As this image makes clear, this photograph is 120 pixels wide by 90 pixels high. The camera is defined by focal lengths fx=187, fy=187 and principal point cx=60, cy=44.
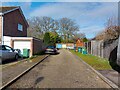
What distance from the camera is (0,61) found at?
49.3ft

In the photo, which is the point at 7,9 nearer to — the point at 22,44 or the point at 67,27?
the point at 22,44

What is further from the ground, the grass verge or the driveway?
the grass verge

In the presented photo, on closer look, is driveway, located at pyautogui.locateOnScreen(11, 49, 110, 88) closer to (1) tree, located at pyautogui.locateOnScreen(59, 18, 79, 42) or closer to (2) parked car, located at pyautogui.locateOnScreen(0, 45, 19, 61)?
(2) parked car, located at pyautogui.locateOnScreen(0, 45, 19, 61)

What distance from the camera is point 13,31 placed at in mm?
28359

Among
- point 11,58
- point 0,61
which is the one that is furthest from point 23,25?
point 0,61

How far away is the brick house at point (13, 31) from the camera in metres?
24.2

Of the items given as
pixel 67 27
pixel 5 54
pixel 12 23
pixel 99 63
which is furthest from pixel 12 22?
pixel 67 27

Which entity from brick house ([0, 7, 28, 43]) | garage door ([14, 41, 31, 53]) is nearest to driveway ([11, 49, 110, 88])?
garage door ([14, 41, 31, 53])

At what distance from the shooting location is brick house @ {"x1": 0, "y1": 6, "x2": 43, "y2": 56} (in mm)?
24219

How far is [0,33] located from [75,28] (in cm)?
4596

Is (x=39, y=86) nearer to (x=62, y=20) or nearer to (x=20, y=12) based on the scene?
(x=20, y=12)

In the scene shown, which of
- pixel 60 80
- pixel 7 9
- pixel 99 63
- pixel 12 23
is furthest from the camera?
pixel 12 23

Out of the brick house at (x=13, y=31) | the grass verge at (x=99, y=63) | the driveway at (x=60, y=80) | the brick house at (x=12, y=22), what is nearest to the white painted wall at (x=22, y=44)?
the brick house at (x=13, y=31)

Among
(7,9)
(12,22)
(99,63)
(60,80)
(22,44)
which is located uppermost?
(7,9)
